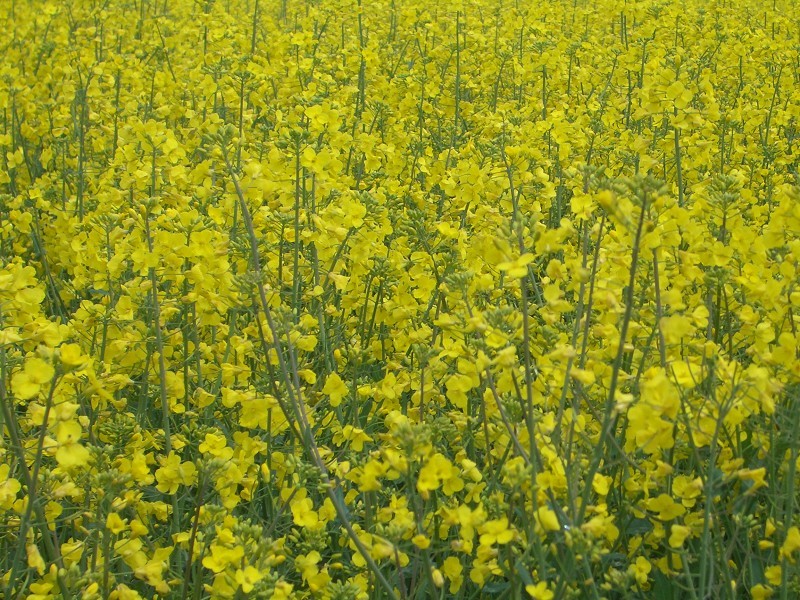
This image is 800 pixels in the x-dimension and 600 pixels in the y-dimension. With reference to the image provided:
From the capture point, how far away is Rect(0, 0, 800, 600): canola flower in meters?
2.19

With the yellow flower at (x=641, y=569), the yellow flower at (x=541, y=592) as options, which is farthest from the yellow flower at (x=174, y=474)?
the yellow flower at (x=641, y=569)

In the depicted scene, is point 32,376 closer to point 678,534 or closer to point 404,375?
point 404,375

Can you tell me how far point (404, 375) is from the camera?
3.11 m

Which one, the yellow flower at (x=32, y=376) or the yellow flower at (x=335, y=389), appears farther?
the yellow flower at (x=335, y=389)

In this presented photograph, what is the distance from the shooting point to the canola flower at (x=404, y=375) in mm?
2188

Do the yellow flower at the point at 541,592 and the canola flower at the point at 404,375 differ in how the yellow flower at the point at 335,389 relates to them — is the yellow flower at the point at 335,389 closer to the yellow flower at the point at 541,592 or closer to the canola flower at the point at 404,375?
the canola flower at the point at 404,375

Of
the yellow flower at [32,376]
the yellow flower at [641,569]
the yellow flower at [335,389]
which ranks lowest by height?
the yellow flower at [641,569]

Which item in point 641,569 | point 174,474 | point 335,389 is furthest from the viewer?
point 335,389

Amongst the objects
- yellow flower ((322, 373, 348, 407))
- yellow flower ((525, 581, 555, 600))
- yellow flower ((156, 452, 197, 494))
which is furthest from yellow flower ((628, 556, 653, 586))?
yellow flower ((156, 452, 197, 494))

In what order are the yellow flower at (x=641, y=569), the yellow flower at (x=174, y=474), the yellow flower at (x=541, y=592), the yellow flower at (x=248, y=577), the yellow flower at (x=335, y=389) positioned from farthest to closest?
the yellow flower at (x=335, y=389) → the yellow flower at (x=174, y=474) → the yellow flower at (x=641, y=569) → the yellow flower at (x=248, y=577) → the yellow flower at (x=541, y=592)

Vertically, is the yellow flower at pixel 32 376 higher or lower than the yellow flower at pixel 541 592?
higher

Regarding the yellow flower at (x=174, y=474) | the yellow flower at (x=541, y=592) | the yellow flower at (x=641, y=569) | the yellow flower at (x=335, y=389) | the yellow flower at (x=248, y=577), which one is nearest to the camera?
the yellow flower at (x=541, y=592)

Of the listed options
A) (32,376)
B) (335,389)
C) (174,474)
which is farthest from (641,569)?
(32,376)

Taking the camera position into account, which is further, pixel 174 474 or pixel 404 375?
pixel 404 375
